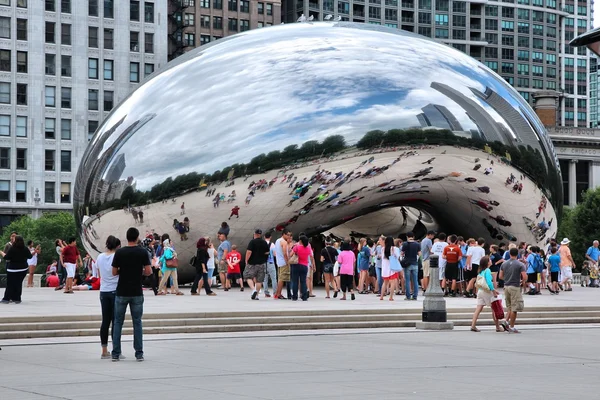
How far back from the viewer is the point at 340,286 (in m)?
24.9

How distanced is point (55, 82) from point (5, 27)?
600cm

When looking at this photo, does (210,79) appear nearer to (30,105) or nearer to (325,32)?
(325,32)

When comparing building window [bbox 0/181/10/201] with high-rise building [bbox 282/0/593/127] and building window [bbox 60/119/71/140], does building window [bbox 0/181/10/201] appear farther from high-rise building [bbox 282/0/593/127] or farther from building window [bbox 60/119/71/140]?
high-rise building [bbox 282/0/593/127]

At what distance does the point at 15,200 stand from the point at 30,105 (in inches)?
311

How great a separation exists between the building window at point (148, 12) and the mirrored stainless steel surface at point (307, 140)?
6933cm

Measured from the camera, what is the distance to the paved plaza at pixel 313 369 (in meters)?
10.2

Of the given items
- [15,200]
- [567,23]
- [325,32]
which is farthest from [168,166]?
[567,23]

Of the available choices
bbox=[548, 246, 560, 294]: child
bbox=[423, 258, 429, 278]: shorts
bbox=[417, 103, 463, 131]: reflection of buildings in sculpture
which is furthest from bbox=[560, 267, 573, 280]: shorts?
bbox=[423, 258, 429, 278]: shorts

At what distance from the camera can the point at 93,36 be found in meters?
93.2

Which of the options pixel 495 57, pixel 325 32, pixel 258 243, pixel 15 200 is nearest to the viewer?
pixel 258 243

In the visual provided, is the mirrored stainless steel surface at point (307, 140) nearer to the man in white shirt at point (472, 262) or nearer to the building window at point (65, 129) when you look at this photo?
the man in white shirt at point (472, 262)

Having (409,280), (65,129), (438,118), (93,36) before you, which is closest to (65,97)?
(65,129)

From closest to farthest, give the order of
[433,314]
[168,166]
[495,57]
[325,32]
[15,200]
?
[433,314], [168,166], [325,32], [15,200], [495,57]

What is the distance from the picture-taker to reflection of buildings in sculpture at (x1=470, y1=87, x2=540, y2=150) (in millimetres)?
28609
